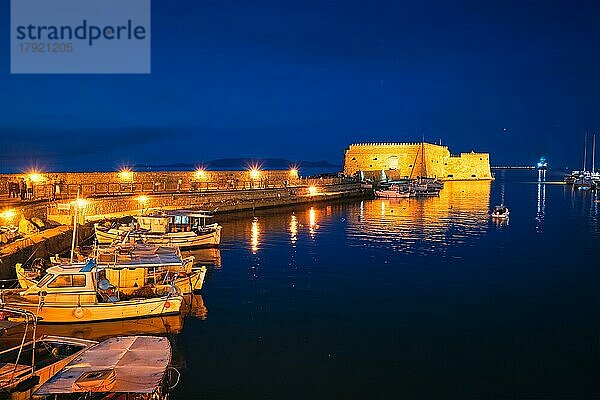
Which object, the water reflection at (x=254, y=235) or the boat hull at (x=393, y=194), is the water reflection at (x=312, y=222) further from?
the boat hull at (x=393, y=194)

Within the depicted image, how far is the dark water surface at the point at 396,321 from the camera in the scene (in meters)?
9.45

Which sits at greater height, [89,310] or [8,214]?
[8,214]

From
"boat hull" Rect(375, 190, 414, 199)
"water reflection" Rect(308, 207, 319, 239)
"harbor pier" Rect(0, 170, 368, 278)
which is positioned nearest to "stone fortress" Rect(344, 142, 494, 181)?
"boat hull" Rect(375, 190, 414, 199)

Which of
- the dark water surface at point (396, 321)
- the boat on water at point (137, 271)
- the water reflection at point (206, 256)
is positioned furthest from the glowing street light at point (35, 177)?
the boat on water at point (137, 271)

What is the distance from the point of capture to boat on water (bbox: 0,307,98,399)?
25.3ft

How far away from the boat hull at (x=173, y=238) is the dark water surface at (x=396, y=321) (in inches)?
35.2

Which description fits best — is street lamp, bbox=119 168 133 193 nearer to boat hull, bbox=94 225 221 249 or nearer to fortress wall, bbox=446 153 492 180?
boat hull, bbox=94 225 221 249

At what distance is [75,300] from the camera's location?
1212cm

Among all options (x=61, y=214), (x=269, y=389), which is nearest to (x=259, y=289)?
(x=269, y=389)

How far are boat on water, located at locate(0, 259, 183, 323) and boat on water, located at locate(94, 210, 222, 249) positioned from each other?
885 cm

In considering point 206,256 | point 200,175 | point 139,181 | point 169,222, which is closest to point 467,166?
point 200,175

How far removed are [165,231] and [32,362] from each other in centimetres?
1511

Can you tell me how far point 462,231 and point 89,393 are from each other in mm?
25043

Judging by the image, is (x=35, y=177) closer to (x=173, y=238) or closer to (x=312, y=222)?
(x=173, y=238)
